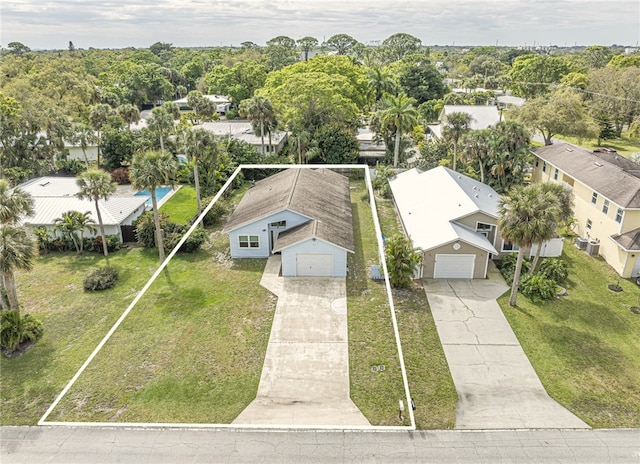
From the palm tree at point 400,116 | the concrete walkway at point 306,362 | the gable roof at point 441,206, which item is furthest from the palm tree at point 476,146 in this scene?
the concrete walkway at point 306,362

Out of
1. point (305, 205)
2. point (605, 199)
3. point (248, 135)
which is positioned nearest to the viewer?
point (605, 199)

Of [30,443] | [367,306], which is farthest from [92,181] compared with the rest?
[367,306]

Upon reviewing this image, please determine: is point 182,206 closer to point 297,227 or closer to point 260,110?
point 260,110

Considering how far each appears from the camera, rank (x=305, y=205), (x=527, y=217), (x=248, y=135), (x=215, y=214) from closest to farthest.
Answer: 1. (x=527, y=217)
2. (x=305, y=205)
3. (x=215, y=214)
4. (x=248, y=135)

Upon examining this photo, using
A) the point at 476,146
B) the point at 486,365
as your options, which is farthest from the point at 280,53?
the point at 486,365

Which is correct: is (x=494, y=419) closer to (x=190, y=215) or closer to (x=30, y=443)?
(x=30, y=443)

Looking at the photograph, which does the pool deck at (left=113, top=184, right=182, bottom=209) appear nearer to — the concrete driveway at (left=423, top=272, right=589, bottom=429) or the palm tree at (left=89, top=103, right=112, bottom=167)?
the palm tree at (left=89, top=103, right=112, bottom=167)
